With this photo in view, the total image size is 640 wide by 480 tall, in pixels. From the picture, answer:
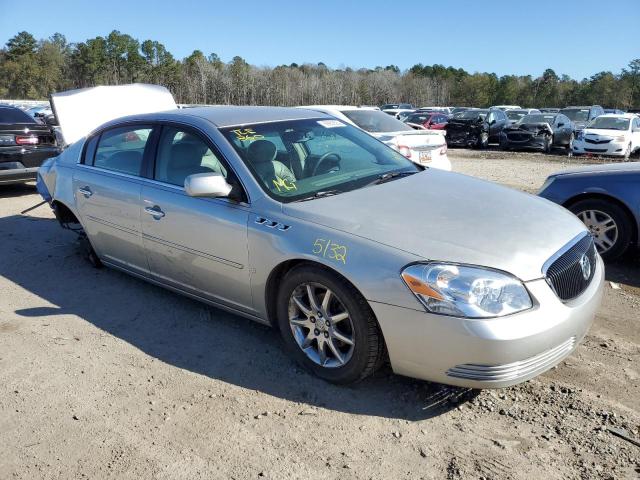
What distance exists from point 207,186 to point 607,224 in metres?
4.07

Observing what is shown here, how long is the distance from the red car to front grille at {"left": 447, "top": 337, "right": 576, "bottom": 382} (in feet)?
70.0

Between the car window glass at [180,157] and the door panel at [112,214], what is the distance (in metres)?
0.29

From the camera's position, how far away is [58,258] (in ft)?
19.1

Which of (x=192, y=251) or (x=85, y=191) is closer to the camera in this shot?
(x=192, y=251)

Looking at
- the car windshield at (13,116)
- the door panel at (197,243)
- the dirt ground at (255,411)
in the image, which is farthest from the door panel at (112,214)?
the car windshield at (13,116)

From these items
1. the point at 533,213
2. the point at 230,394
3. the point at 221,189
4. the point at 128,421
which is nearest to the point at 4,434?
the point at 128,421

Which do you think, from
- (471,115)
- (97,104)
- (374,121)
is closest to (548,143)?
(471,115)

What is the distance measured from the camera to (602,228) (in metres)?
5.36

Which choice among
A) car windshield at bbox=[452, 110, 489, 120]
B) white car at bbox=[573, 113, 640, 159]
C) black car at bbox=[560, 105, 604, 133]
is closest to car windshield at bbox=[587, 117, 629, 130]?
white car at bbox=[573, 113, 640, 159]

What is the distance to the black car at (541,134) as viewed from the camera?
19375mm

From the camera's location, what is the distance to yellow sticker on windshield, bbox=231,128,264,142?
12.5 feet

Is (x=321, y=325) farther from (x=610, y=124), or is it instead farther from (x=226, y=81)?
(x=226, y=81)

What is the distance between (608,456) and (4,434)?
3079 millimetres

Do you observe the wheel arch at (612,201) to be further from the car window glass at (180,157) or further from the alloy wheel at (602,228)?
the car window glass at (180,157)
